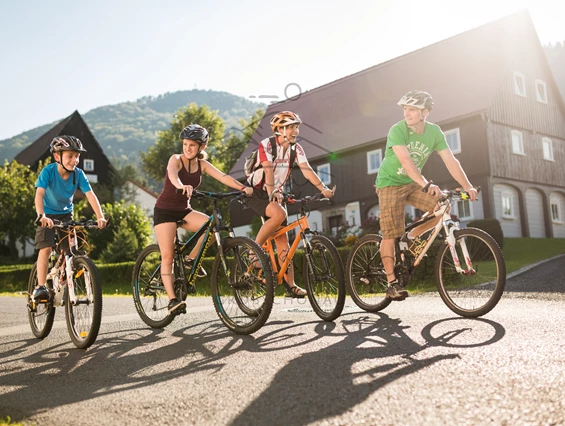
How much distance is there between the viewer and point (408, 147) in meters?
6.31

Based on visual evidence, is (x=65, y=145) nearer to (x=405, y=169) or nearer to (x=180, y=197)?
(x=180, y=197)

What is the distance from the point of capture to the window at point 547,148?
101ft

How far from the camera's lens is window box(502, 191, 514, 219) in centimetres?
2733

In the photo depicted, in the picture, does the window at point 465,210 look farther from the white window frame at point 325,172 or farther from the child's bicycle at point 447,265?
the child's bicycle at point 447,265

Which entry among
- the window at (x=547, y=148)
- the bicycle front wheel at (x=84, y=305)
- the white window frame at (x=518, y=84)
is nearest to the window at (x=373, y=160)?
the white window frame at (x=518, y=84)

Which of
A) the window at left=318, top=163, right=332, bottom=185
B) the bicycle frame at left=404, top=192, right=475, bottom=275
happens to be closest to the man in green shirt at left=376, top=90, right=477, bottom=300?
the bicycle frame at left=404, top=192, right=475, bottom=275

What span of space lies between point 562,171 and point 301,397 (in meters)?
31.9

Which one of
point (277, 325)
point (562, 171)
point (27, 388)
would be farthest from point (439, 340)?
point (562, 171)

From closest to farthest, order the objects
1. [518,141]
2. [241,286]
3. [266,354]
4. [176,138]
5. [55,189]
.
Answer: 1. [266,354]
2. [241,286]
3. [55,189]
4. [518,141]
5. [176,138]

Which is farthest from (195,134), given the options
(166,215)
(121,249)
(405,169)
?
(121,249)

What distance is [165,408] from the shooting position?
10.8 feet

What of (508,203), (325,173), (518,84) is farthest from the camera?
(325,173)

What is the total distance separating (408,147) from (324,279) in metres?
1.66

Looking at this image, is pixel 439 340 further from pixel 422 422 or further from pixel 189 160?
pixel 189 160
